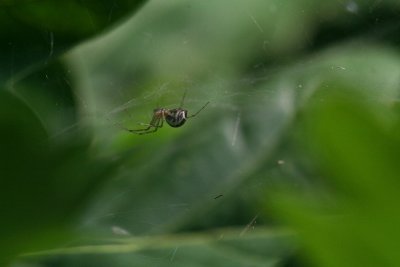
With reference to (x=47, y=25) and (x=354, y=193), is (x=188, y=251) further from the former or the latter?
(x=354, y=193)

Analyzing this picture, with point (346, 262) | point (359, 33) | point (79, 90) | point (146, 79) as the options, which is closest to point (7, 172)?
point (346, 262)

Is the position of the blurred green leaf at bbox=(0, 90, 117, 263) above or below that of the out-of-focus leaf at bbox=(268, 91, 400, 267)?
above

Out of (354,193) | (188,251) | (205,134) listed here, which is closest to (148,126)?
(188,251)

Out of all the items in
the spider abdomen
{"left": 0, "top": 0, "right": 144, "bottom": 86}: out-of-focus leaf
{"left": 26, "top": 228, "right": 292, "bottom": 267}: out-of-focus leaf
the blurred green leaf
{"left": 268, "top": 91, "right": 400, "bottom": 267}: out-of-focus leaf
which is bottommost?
{"left": 268, "top": 91, "right": 400, "bottom": 267}: out-of-focus leaf

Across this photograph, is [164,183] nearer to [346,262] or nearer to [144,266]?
[144,266]

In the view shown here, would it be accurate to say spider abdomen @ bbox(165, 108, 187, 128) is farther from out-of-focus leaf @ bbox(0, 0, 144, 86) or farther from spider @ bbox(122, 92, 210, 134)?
out-of-focus leaf @ bbox(0, 0, 144, 86)

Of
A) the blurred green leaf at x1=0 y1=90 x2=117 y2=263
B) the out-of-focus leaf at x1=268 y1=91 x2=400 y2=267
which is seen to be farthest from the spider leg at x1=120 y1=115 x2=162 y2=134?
the out-of-focus leaf at x1=268 y1=91 x2=400 y2=267

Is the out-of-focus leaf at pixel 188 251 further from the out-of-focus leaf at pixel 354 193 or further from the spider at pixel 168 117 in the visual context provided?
the out-of-focus leaf at pixel 354 193

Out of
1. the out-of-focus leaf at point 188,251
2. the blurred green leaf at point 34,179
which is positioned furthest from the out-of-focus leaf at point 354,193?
the out-of-focus leaf at point 188,251
